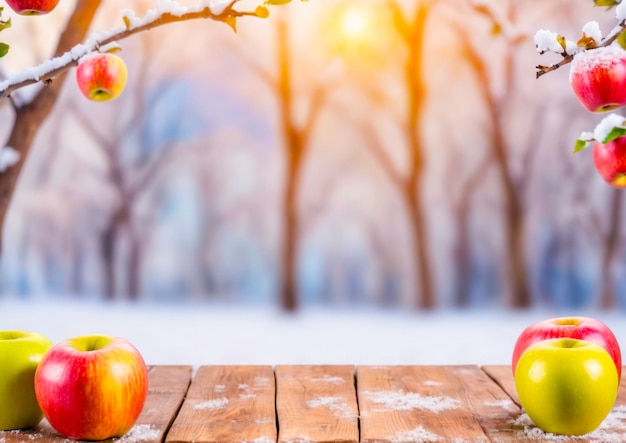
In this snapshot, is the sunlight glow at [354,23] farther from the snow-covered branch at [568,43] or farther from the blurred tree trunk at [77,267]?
the snow-covered branch at [568,43]

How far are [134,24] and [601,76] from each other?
66cm

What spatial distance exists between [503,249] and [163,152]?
1.55 meters

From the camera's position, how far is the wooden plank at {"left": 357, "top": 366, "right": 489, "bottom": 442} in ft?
Answer: 3.07

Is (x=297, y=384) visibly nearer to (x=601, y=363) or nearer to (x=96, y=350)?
(x=96, y=350)

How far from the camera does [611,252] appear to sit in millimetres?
3172

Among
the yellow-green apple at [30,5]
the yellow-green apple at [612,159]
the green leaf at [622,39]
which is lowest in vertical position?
the yellow-green apple at [612,159]

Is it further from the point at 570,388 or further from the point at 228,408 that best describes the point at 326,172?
the point at 570,388

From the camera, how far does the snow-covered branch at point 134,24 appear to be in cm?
104

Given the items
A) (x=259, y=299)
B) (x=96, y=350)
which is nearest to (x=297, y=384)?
(x=96, y=350)

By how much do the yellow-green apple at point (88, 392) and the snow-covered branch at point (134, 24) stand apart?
0.42m

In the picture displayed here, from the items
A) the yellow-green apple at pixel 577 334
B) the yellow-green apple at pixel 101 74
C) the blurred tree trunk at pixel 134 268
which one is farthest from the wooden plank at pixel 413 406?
the blurred tree trunk at pixel 134 268

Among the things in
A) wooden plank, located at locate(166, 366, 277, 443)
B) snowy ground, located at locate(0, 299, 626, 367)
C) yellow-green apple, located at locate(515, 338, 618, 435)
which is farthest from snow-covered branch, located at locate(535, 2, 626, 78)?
snowy ground, located at locate(0, 299, 626, 367)

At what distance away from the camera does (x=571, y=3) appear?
3203 mm

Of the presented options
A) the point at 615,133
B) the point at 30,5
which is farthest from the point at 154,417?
the point at 615,133
